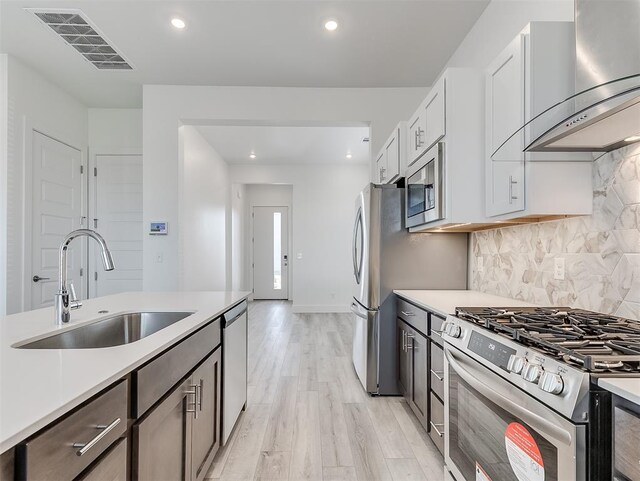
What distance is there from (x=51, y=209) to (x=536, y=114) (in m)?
4.46

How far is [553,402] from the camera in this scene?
94 centimetres

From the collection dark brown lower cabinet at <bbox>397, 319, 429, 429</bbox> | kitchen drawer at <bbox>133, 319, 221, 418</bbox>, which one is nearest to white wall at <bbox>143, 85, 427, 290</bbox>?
dark brown lower cabinet at <bbox>397, 319, 429, 429</bbox>

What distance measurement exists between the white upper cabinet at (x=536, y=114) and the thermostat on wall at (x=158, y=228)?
3.30 meters

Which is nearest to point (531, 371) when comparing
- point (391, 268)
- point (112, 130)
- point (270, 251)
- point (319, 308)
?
point (391, 268)

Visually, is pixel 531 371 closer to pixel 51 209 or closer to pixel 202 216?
pixel 51 209

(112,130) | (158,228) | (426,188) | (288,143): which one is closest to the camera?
(426,188)

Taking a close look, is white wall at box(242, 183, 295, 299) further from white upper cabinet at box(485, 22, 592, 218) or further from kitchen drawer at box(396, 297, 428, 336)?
white upper cabinet at box(485, 22, 592, 218)

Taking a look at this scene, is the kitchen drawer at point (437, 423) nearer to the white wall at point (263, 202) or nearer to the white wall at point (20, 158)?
the white wall at point (20, 158)

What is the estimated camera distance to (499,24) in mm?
2443

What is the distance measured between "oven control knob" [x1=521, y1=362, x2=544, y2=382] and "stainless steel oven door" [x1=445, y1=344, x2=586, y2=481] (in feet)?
0.20

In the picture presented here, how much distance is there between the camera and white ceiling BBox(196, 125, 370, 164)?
5129mm

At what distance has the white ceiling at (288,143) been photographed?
202 inches

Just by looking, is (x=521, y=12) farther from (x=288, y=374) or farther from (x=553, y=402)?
(x=288, y=374)

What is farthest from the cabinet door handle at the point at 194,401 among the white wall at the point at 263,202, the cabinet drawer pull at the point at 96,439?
the white wall at the point at 263,202
